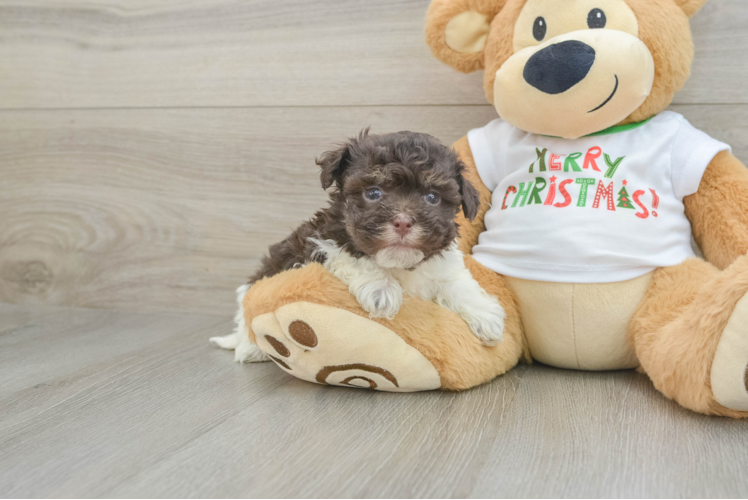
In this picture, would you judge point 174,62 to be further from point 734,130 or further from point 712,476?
point 712,476

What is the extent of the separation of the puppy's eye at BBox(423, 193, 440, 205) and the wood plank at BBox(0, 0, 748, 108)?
2.28ft

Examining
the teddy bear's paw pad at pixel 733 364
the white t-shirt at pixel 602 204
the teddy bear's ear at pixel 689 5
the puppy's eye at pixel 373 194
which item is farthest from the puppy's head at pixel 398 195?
the teddy bear's ear at pixel 689 5

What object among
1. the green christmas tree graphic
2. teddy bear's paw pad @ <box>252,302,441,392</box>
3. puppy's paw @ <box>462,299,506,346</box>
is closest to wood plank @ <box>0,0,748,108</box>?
the green christmas tree graphic

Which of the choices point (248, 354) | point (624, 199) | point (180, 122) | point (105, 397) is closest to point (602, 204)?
point (624, 199)

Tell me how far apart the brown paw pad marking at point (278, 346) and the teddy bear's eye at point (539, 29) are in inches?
32.9

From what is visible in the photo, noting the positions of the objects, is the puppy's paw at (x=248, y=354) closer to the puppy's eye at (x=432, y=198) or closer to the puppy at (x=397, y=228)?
the puppy at (x=397, y=228)

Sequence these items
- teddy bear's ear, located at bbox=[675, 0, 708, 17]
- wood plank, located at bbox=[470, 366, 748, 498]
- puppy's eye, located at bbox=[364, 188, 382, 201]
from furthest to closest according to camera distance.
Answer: teddy bear's ear, located at bbox=[675, 0, 708, 17] → puppy's eye, located at bbox=[364, 188, 382, 201] → wood plank, located at bbox=[470, 366, 748, 498]

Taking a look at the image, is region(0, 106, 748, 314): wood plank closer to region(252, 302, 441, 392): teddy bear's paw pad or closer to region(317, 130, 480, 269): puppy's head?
region(317, 130, 480, 269): puppy's head

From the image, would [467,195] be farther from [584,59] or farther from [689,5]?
[689,5]

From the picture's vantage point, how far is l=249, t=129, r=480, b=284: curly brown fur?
0.99 meters

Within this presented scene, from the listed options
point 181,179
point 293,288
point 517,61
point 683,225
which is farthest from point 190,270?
point 683,225

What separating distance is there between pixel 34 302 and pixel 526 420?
73.9 inches

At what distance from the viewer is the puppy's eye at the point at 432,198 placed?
103cm

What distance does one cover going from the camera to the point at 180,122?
190 centimetres
